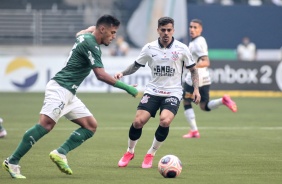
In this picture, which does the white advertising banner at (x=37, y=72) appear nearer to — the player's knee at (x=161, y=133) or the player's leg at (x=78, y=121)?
the player's knee at (x=161, y=133)

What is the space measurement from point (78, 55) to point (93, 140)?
5907mm

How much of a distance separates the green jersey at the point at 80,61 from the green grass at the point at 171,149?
4.53 ft

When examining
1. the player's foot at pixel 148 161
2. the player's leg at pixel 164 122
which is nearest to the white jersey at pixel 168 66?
the player's leg at pixel 164 122

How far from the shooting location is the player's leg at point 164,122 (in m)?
12.8

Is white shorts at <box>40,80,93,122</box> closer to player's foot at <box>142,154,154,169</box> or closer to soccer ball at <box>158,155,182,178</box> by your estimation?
soccer ball at <box>158,155,182,178</box>

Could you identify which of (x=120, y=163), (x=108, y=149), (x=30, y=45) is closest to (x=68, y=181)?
(x=120, y=163)

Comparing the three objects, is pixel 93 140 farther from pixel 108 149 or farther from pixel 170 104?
pixel 170 104

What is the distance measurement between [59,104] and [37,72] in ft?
73.0

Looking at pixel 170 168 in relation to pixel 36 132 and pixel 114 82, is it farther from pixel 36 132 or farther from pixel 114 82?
pixel 36 132

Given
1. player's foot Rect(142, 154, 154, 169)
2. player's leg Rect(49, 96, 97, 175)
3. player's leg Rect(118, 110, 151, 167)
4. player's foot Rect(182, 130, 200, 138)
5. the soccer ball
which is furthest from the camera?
player's foot Rect(182, 130, 200, 138)

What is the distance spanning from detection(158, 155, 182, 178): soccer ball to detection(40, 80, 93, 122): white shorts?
1.34 metres

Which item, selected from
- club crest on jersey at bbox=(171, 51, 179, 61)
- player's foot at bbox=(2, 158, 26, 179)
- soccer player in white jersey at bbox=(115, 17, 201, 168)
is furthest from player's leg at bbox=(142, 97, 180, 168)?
player's foot at bbox=(2, 158, 26, 179)

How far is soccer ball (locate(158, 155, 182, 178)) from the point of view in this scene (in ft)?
37.4

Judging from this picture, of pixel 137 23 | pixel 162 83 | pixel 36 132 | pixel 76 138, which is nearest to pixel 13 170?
pixel 36 132
